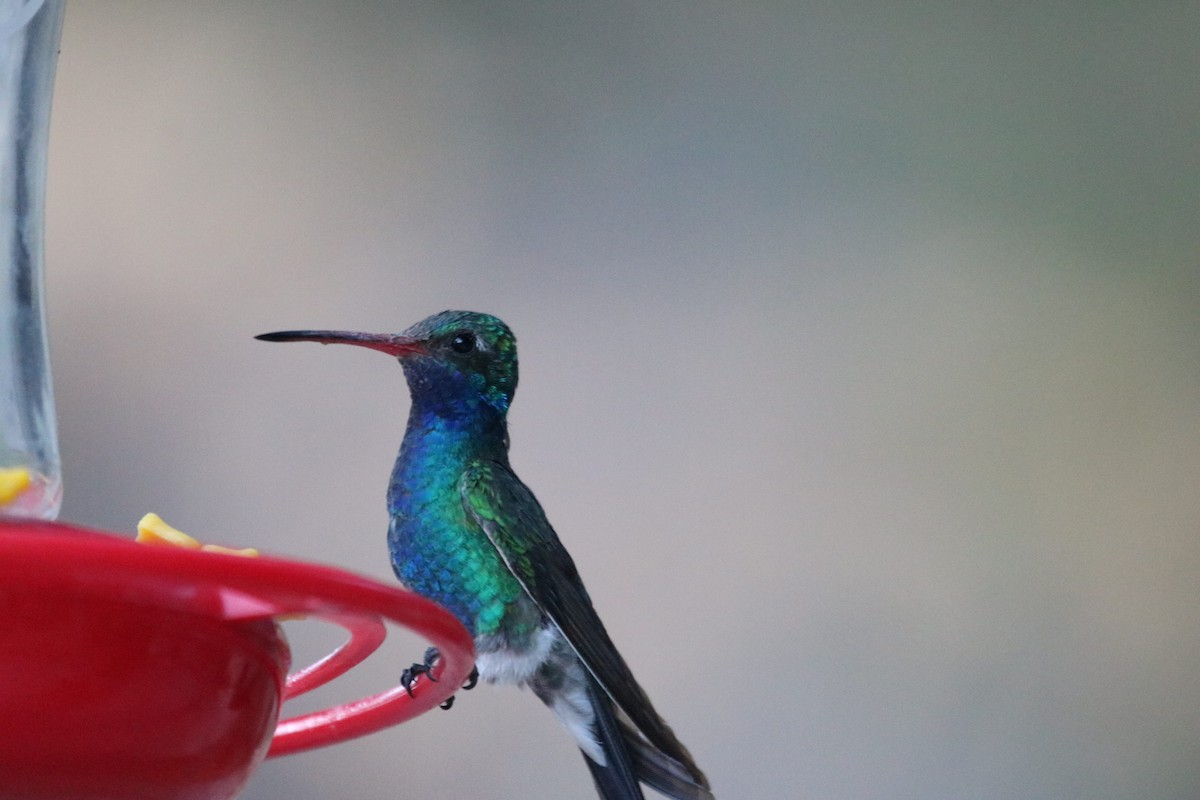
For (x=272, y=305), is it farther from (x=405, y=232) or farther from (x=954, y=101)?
(x=954, y=101)

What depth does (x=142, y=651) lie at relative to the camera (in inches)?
20.8

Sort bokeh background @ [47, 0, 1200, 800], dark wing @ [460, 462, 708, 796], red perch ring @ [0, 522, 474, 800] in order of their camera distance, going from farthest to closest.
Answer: bokeh background @ [47, 0, 1200, 800] < dark wing @ [460, 462, 708, 796] < red perch ring @ [0, 522, 474, 800]

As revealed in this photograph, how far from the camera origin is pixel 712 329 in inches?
100.0

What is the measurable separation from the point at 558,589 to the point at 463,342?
292 millimetres

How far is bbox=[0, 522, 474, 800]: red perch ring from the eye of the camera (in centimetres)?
47

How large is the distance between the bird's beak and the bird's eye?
36mm

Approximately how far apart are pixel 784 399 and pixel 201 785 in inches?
80.0

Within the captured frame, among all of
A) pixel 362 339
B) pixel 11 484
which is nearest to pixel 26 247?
pixel 11 484

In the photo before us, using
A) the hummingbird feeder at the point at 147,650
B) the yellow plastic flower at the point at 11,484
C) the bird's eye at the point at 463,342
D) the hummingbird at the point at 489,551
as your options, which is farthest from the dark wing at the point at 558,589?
the yellow plastic flower at the point at 11,484

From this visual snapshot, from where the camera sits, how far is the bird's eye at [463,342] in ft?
4.38

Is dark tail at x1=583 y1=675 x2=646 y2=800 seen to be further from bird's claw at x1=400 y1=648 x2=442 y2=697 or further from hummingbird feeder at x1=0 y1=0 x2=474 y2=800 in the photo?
hummingbird feeder at x1=0 y1=0 x2=474 y2=800

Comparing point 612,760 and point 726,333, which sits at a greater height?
point 726,333

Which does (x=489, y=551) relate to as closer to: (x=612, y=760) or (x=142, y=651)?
(x=612, y=760)

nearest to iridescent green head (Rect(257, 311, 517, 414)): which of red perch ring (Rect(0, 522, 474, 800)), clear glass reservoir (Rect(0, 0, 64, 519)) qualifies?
clear glass reservoir (Rect(0, 0, 64, 519))
